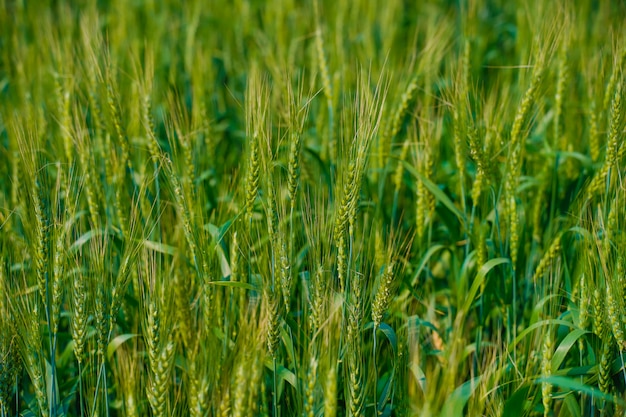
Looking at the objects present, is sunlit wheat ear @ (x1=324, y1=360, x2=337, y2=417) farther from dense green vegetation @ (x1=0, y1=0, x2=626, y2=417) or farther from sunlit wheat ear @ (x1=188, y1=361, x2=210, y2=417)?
sunlit wheat ear @ (x1=188, y1=361, x2=210, y2=417)

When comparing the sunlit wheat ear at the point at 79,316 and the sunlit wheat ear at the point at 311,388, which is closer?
the sunlit wheat ear at the point at 311,388

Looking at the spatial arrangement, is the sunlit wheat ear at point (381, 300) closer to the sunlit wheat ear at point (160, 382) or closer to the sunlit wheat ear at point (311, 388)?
the sunlit wheat ear at point (311, 388)

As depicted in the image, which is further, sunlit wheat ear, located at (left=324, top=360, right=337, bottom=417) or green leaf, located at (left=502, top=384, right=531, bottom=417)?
green leaf, located at (left=502, top=384, right=531, bottom=417)

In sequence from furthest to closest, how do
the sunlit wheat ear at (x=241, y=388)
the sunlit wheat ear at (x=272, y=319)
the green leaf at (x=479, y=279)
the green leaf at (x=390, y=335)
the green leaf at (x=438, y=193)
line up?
the green leaf at (x=438, y=193), the green leaf at (x=479, y=279), the green leaf at (x=390, y=335), the sunlit wheat ear at (x=272, y=319), the sunlit wheat ear at (x=241, y=388)

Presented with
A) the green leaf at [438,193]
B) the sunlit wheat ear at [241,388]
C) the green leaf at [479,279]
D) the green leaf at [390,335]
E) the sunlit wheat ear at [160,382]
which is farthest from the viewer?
the green leaf at [438,193]

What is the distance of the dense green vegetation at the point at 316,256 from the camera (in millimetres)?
1670

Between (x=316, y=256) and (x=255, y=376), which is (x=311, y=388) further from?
(x=316, y=256)

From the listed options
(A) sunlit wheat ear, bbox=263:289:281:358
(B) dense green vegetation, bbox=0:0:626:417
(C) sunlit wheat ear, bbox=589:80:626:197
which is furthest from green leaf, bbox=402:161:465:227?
(A) sunlit wheat ear, bbox=263:289:281:358

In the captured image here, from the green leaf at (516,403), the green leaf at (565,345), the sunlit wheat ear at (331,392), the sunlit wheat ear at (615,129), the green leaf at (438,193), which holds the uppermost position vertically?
the sunlit wheat ear at (615,129)

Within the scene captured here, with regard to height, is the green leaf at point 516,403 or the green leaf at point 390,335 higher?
the green leaf at point 390,335

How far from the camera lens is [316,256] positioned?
1.69 metres

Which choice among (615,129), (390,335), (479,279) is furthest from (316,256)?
(615,129)

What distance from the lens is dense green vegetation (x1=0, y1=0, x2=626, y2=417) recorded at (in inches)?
65.7

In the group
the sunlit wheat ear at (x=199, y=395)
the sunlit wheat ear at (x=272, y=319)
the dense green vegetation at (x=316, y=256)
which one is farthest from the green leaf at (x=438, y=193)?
the sunlit wheat ear at (x=199, y=395)
